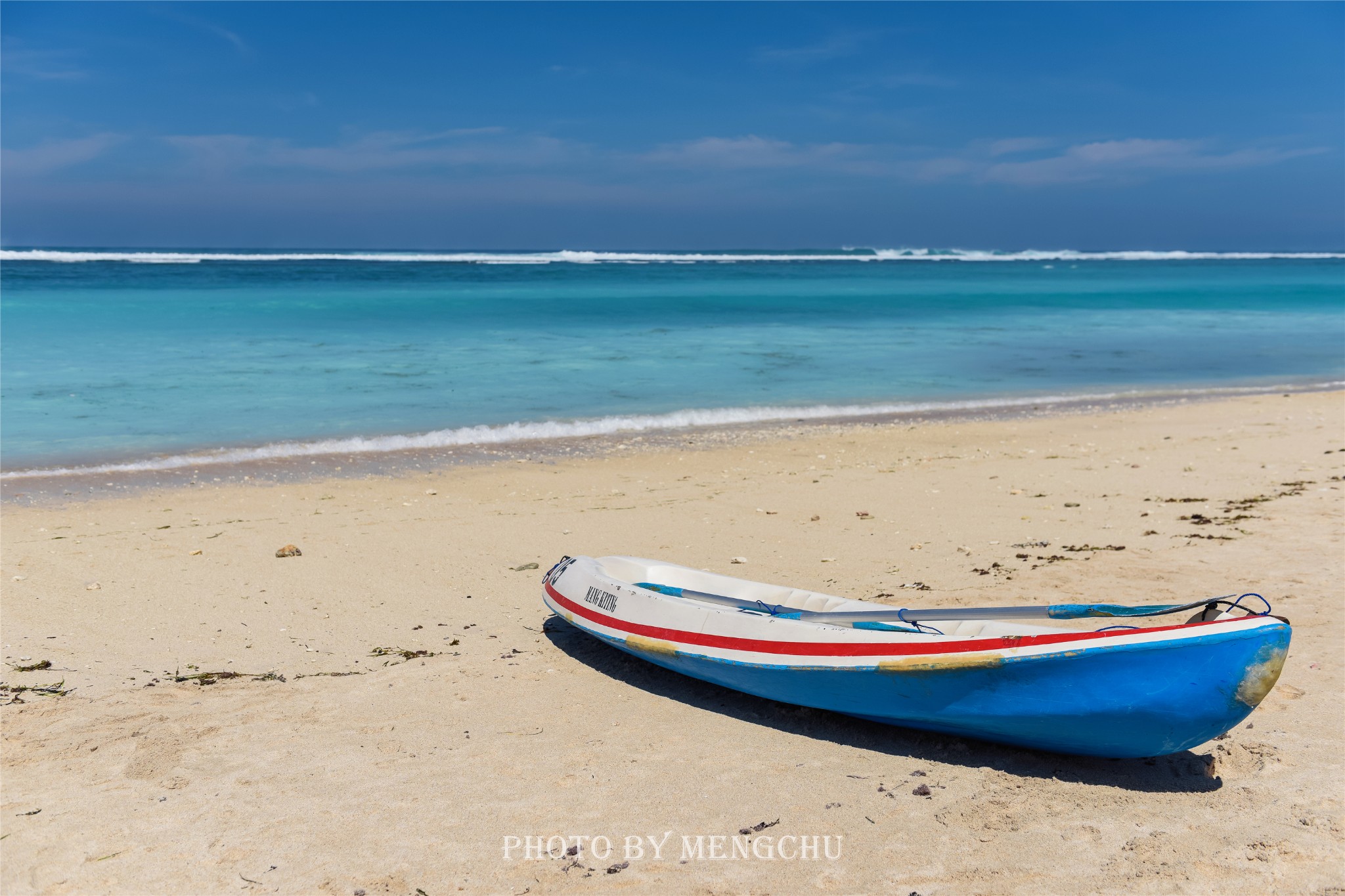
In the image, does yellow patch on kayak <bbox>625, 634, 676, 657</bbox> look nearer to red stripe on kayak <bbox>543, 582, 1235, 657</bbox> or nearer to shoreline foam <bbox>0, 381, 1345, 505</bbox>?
red stripe on kayak <bbox>543, 582, 1235, 657</bbox>

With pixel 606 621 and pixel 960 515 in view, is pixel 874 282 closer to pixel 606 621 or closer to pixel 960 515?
pixel 960 515

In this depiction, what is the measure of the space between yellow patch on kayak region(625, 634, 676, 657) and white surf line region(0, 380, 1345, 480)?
719 centimetres

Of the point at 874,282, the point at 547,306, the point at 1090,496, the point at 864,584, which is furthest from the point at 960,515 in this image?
the point at 874,282

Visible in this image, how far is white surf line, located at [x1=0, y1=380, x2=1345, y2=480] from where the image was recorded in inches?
Answer: 433

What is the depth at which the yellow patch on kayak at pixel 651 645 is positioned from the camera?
5.27m

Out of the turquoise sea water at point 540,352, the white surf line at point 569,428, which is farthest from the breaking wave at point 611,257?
the white surf line at point 569,428

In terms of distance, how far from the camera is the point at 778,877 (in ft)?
12.2

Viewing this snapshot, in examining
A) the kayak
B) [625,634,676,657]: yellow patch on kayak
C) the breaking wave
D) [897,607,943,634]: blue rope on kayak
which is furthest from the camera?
the breaking wave

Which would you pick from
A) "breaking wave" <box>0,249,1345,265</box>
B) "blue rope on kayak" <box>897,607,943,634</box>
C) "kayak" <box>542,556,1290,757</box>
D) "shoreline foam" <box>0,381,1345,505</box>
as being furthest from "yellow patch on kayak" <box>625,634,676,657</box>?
"breaking wave" <box>0,249,1345,265</box>

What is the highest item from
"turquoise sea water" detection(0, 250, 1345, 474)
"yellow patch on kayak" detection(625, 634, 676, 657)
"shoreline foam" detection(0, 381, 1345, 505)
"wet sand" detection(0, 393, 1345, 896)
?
"turquoise sea water" detection(0, 250, 1345, 474)

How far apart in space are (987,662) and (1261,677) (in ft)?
3.38

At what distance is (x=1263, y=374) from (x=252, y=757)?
20.7 meters

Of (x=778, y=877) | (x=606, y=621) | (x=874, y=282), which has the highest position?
(x=874, y=282)

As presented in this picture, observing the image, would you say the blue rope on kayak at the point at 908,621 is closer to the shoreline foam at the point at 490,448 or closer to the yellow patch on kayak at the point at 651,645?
the yellow patch on kayak at the point at 651,645
